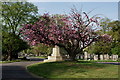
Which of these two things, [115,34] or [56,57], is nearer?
[56,57]

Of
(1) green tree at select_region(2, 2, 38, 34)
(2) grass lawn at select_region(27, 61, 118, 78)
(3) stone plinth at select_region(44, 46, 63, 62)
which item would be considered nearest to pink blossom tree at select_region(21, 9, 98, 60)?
(2) grass lawn at select_region(27, 61, 118, 78)

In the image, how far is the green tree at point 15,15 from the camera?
4144cm

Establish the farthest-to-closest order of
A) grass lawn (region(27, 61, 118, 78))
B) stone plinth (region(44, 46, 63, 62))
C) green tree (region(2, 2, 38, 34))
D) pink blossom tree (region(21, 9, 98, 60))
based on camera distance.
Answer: green tree (region(2, 2, 38, 34)) → stone plinth (region(44, 46, 63, 62)) → pink blossom tree (region(21, 9, 98, 60)) → grass lawn (region(27, 61, 118, 78))

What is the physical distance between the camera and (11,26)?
4272 cm

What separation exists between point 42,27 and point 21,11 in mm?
22856

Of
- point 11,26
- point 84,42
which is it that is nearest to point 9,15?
point 11,26

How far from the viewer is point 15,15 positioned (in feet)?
137

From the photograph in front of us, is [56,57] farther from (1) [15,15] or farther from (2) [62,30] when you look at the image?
(1) [15,15]

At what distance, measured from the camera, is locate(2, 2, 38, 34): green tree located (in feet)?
136

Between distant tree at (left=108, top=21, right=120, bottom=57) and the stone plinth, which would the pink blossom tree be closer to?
the stone plinth

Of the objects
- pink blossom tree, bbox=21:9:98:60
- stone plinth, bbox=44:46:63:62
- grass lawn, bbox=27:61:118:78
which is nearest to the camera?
grass lawn, bbox=27:61:118:78

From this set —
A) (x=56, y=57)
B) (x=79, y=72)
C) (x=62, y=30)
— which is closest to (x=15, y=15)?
(x=56, y=57)

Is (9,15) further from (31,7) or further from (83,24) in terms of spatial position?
(83,24)

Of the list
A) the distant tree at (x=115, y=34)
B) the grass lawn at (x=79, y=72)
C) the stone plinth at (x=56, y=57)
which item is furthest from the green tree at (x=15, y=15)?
the grass lawn at (x=79, y=72)
